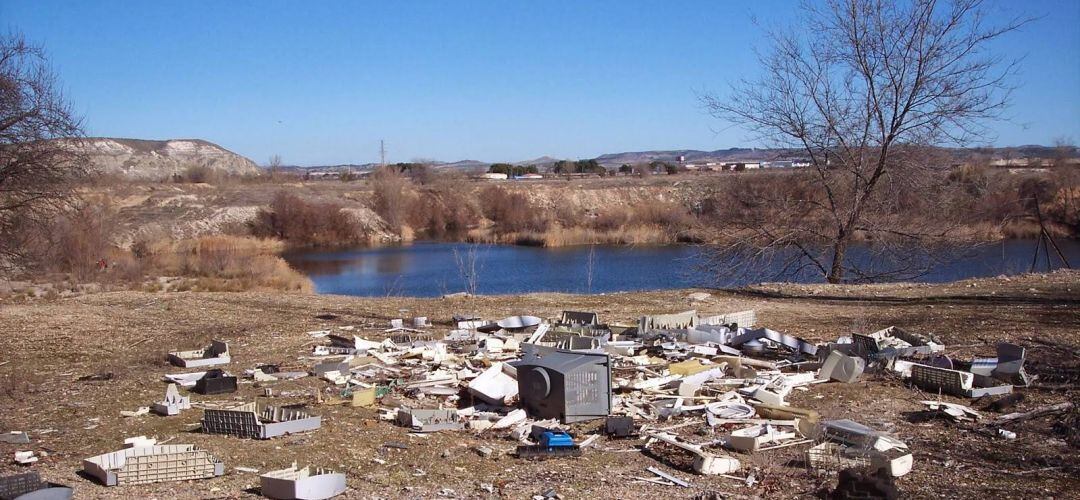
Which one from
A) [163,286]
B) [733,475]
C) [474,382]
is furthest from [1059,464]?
[163,286]

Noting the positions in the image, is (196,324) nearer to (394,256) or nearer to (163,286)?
(163,286)

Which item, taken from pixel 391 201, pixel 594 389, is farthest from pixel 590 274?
pixel 391 201

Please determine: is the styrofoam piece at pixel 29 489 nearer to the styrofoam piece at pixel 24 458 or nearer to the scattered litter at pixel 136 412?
the styrofoam piece at pixel 24 458

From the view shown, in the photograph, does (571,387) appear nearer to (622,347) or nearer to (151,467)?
(622,347)

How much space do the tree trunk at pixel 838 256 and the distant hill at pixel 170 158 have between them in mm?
73296

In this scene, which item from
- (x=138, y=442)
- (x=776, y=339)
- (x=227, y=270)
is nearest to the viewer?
(x=138, y=442)

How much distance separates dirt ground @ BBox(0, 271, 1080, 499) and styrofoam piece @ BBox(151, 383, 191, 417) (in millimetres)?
95

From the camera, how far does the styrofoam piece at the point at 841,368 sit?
755 centimetres

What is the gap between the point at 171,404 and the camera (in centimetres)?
676

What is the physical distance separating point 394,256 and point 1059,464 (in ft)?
109

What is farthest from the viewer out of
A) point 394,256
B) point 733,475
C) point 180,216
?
point 180,216

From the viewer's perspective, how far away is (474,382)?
7145 millimetres

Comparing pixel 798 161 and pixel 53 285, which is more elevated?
pixel 798 161

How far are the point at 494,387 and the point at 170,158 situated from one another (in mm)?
104694
